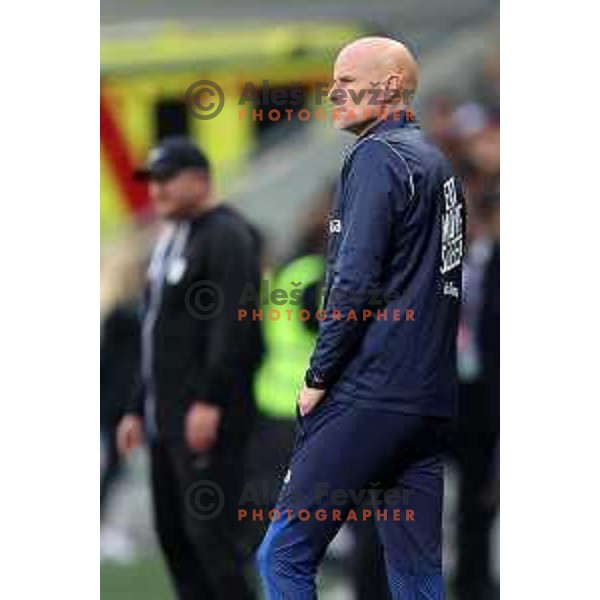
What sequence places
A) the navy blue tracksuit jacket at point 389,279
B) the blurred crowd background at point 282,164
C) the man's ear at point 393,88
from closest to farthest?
the navy blue tracksuit jacket at point 389,279 → the man's ear at point 393,88 → the blurred crowd background at point 282,164

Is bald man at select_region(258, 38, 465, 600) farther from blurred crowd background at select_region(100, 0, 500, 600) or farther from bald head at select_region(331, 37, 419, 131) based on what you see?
blurred crowd background at select_region(100, 0, 500, 600)

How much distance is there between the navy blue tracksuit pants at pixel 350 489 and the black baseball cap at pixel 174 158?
1.68m

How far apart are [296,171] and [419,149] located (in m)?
1.51

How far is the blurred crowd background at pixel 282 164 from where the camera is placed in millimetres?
6242

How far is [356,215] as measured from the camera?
4.80m

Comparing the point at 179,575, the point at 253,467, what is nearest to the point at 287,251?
the point at 253,467

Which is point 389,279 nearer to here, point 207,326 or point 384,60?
point 384,60

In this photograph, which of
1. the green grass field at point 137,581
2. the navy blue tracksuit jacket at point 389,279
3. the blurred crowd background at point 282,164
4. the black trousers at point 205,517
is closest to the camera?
the navy blue tracksuit jacket at point 389,279

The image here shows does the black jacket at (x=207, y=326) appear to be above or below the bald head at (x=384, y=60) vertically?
below

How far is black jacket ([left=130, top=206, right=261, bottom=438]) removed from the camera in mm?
6281

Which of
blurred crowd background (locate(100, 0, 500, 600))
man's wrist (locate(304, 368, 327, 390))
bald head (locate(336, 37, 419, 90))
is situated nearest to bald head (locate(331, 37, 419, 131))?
bald head (locate(336, 37, 419, 90))

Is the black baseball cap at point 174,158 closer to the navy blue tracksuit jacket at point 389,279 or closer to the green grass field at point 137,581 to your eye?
the green grass field at point 137,581

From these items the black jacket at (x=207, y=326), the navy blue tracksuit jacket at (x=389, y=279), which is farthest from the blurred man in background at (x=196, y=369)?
the navy blue tracksuit jacket at (x=389, y=279)
